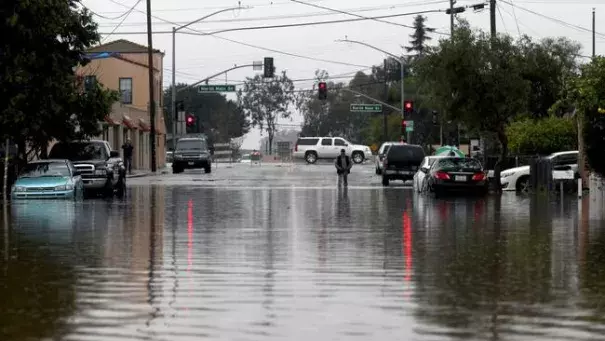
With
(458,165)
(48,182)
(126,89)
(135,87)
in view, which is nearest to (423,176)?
(458,165)

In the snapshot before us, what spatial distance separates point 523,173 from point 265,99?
394 feet

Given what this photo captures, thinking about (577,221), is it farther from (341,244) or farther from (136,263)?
(136,263)

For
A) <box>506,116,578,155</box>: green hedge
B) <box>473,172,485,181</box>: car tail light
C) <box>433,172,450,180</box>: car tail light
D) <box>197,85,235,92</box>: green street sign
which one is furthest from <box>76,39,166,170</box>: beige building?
<box>473,172,485,181</box>: car tail light

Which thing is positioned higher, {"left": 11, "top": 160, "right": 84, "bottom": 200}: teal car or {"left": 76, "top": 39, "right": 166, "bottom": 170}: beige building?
{"left": 76, "top": 39, "right": 166, "bottom": 170}: beige building

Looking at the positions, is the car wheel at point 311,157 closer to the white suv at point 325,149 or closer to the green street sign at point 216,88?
the white suv at point 325,149

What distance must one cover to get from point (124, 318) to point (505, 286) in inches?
180

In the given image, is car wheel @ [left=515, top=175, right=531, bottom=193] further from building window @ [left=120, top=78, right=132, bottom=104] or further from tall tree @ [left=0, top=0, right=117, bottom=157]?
building window @ [left=120, top=78, right=132, bottom=104]

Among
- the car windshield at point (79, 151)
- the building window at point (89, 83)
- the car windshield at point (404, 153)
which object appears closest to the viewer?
the car windshield at point (79, 151)

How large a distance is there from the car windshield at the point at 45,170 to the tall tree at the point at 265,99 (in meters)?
126

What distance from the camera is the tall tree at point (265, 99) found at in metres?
163

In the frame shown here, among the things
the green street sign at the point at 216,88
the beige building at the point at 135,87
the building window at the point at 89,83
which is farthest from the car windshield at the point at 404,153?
the green street sign at the point at 216,88

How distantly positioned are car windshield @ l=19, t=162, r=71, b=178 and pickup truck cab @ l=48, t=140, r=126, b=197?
2.69m

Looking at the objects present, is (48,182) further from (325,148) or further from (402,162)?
(325,148)

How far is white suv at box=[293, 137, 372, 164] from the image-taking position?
318 ft
